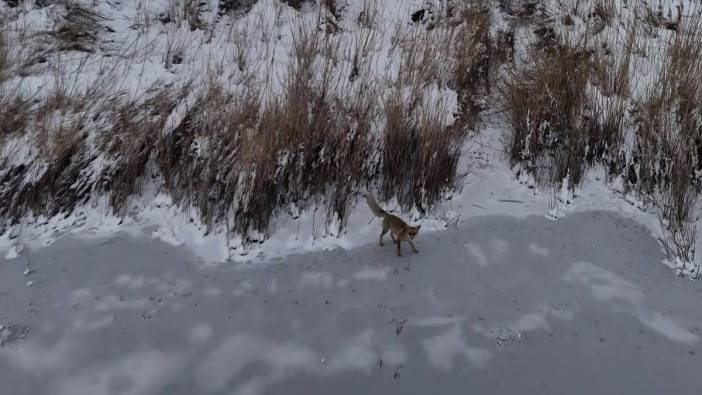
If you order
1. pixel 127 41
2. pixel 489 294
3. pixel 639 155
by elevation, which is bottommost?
pixel 489 294

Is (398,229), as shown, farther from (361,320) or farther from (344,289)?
(361,320)

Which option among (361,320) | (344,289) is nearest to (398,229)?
(344,289)

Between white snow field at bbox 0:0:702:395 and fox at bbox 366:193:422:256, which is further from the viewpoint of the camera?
fox at bbox 366:193:422:256

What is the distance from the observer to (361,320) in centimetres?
210

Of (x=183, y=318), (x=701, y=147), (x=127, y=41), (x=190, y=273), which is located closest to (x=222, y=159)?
(x=190, y=273)

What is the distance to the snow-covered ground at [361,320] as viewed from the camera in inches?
71.6

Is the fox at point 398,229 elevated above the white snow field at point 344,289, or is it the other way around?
the fox at point 398,229

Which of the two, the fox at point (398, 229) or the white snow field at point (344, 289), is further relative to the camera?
the fox at point (398, 229)

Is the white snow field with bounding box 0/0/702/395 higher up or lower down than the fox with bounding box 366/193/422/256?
lower down

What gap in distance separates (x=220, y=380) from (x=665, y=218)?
9.00 feet

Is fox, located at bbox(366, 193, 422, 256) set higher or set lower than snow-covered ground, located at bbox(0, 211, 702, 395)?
higher

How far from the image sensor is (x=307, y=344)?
197 cm

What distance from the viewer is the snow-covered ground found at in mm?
1819

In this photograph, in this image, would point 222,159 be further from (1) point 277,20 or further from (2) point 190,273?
(1) point 277,20
